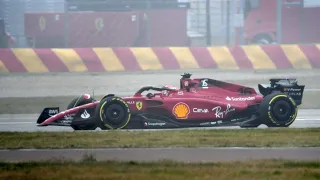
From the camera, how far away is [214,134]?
47.0 feet

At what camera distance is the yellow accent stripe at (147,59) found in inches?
960

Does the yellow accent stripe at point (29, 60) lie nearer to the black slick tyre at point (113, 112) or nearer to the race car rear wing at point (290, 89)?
the black slick tyre at point (113, 112)

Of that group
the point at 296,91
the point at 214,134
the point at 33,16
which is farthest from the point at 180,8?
the point at 214,134

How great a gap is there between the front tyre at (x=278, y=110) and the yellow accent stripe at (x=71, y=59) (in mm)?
9625

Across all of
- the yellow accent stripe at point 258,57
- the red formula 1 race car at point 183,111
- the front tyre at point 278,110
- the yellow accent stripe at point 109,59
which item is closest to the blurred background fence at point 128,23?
the yellow accent stripe at point 258,57

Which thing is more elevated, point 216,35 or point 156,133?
point 216,35

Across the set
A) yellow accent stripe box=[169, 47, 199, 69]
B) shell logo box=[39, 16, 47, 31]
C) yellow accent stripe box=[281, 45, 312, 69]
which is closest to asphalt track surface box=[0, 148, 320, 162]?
yellow accent stripe box=[169, 47, 199, 69]

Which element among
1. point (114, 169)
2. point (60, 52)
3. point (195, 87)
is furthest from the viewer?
point (60, 52)

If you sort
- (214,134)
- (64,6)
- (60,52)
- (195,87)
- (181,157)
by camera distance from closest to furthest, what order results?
(181,157)
(214,134)
(195,87)
(60,52)
(64,6)

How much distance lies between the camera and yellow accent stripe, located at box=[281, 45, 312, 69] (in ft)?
82.4

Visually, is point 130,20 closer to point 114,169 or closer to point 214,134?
point 214,134

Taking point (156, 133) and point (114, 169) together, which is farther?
point (156, 133)

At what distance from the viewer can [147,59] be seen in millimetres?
24547

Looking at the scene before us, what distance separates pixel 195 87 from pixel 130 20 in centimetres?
1113
